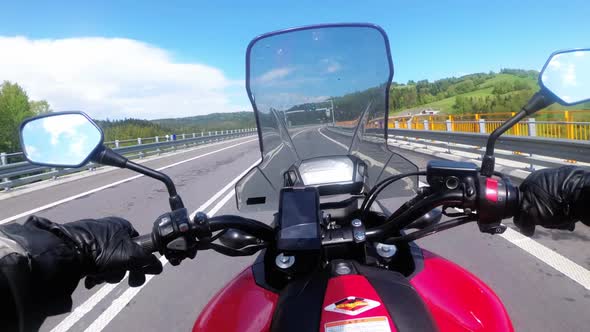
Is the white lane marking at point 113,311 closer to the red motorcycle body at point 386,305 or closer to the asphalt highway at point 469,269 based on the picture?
the asphalt highway at point 469,269

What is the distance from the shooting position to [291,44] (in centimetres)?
238

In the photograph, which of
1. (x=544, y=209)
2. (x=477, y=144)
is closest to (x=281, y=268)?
(x=544, y=209)

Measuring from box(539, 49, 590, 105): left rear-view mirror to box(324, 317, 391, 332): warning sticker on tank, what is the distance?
1056 mm

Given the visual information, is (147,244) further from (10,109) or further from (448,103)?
(448,103)

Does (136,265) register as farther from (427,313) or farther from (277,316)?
(427,313)

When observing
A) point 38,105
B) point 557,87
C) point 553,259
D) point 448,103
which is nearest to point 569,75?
point 557,87

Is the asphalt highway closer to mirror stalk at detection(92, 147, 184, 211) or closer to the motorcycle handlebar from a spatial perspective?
the motorcycle handlebar

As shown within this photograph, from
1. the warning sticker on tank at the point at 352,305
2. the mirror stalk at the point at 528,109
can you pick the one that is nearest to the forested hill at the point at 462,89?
the mirror stalk at the point at 528,109

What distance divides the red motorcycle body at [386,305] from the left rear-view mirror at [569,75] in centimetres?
75

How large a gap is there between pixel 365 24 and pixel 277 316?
157cm

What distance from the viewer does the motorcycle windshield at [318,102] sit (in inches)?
92.8

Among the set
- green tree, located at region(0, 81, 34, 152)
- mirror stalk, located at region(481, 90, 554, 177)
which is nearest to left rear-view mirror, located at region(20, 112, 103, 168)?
mirror stalk, located at region(481, 90, 554, 177)

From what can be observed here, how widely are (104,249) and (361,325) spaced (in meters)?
0.94

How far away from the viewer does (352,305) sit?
1175mm
